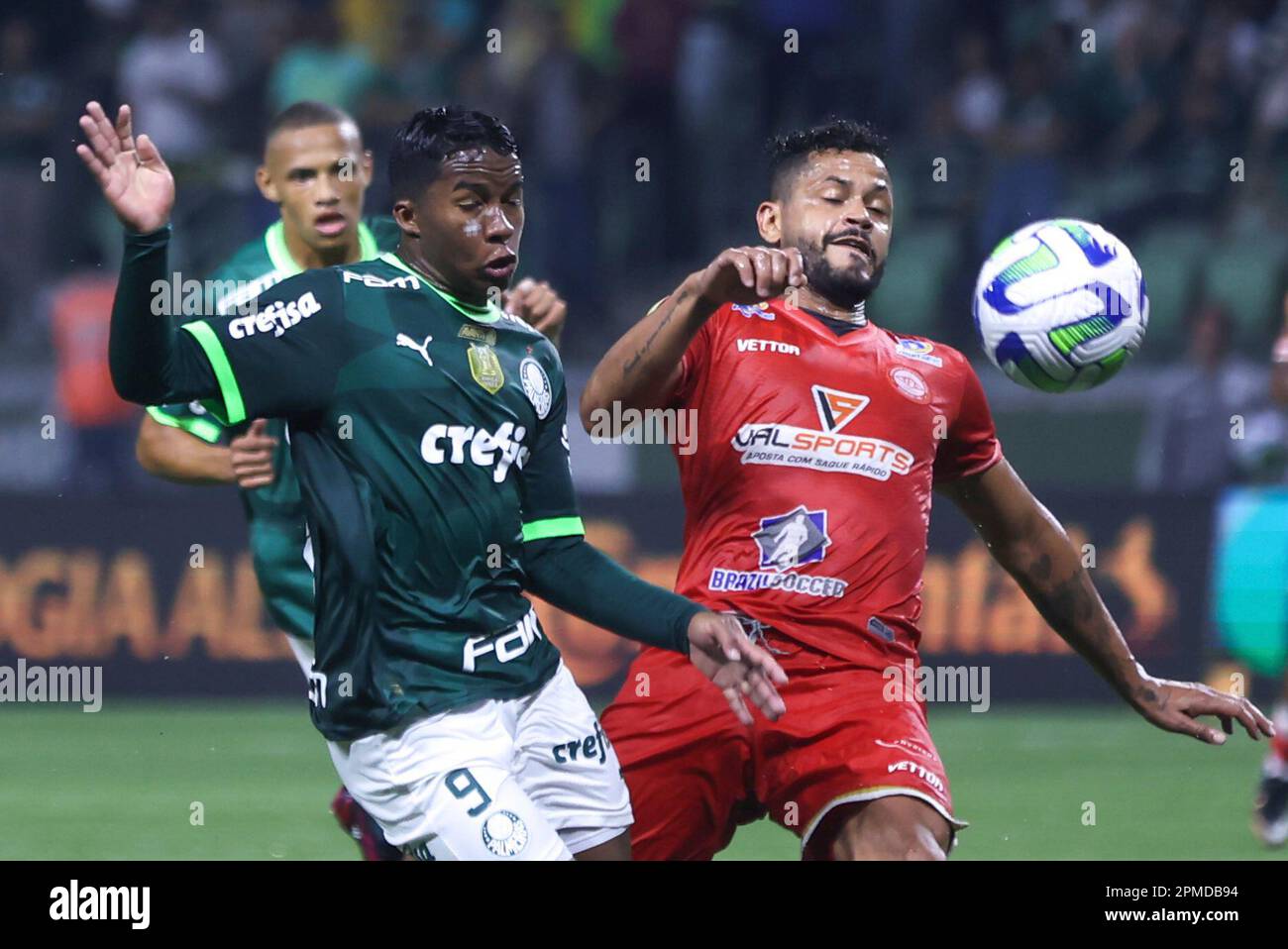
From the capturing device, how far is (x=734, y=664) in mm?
4195

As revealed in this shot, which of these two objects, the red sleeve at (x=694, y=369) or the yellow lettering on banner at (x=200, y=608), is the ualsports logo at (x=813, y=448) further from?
the yellow lettering on banner at (x=200, y=608)

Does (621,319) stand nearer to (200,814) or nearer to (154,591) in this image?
(154,591)

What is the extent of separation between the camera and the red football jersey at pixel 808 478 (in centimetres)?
504

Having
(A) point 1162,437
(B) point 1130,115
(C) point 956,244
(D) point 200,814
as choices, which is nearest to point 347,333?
(D) point 200,814

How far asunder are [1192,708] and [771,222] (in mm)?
1660

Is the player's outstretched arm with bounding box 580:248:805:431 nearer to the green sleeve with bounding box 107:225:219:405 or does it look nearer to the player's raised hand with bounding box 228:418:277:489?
the player's raised hand with bounding box 228:418:277:489

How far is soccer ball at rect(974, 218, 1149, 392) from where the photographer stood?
5453 mm

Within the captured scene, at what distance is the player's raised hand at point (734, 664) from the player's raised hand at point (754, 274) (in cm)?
69

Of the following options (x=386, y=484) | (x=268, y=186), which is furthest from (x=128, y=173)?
(x=268, y=186)

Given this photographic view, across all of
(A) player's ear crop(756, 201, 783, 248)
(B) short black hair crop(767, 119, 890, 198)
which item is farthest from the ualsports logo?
(B) short black hair crop(767, 119, 890, 198)

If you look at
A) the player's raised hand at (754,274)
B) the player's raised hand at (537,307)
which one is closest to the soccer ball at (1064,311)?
the player's raised hand at (537,307)

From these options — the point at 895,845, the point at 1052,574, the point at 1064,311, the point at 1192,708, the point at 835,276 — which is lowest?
the point at 895,845

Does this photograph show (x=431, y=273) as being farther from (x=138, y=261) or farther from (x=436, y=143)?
(x=138, y=261)

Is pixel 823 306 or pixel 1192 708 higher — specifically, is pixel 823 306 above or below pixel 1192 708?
above
